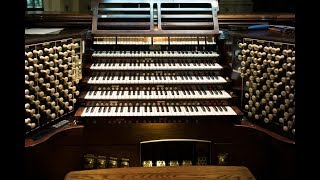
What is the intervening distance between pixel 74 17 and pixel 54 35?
0.71 metres

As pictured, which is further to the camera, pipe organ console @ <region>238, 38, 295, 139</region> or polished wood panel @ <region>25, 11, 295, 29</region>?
polished wood panel @ <region>25, 11, 295, 29</region>

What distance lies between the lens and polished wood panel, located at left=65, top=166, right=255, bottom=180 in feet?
7.83

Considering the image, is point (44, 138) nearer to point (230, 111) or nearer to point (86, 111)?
point (86, 111)

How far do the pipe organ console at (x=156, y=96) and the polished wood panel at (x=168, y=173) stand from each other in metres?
0.56

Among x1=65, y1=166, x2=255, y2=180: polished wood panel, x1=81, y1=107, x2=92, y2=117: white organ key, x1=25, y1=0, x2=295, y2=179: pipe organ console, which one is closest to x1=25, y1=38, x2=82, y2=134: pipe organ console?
x1=25, y1=0, x2=295, y2=179: pipe organ console

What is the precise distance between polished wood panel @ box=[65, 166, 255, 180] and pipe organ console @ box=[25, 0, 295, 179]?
0.56m

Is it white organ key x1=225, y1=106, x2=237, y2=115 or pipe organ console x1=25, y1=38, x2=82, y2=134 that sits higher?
pipe organ console x1=25, y1=38, x2=82, y2=134

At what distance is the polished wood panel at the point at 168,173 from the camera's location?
2.39m

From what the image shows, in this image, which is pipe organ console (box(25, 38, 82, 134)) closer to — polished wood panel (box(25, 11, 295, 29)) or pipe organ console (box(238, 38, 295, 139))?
polished wood panel (box(25, 11, 295, 29))

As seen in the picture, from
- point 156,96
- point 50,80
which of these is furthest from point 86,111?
point 156,96

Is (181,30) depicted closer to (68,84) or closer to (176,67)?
(176,67)

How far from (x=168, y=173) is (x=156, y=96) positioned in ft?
3.06

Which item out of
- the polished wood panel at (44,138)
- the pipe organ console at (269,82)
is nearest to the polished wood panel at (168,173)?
the polished wood panel at (44,138)

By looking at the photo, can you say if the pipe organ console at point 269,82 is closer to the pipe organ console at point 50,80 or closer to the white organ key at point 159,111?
the white organ key at point 159,111
